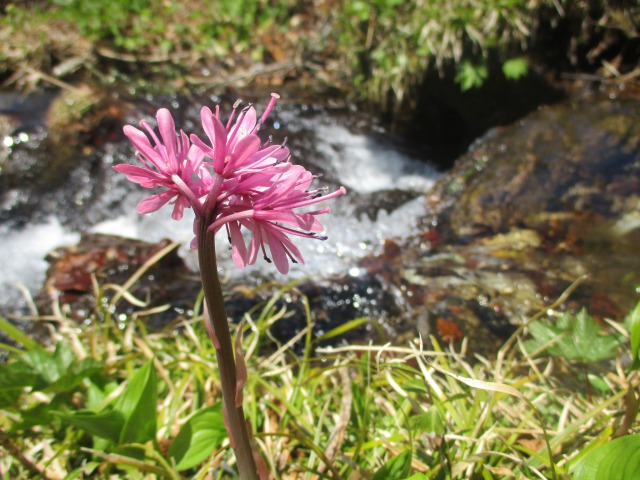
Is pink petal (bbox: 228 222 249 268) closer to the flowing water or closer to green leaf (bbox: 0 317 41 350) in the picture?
green leaf (bbox: 0 317 41 350)

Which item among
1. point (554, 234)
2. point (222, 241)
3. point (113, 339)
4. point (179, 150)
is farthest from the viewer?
point (222, 241)

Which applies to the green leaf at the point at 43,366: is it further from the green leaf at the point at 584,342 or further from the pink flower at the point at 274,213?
the green leaf at the point at 584,342

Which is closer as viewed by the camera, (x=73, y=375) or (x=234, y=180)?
(x=234, y=180)

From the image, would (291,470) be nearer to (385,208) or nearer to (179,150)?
(179,150)

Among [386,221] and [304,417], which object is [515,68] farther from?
[304,417]

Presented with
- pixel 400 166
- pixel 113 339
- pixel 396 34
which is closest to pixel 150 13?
pixel 396 34

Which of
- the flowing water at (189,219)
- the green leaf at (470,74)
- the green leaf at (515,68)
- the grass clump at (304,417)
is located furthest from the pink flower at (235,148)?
the green leaf at (515,68)

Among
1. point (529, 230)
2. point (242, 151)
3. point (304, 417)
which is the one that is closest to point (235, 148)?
point (242, 151)
